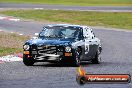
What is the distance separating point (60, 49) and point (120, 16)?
121 ft

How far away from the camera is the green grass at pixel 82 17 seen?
48938 millimetres

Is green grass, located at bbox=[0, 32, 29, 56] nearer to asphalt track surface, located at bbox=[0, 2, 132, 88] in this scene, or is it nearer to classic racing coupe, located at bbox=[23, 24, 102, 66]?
asphalt track surface, located at bbox=[0, 2, 132, 88]

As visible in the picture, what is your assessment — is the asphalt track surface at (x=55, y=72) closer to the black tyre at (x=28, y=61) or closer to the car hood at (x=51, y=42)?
the black tyre at (x=28, y=61)

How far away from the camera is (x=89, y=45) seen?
2002 centimetres

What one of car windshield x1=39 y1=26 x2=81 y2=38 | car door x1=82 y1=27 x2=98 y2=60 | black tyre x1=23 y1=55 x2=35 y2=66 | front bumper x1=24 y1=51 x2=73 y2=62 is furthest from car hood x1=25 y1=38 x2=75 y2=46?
car door x1=82 y1=27 x2=98 y2=60

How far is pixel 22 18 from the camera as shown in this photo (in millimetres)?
50812

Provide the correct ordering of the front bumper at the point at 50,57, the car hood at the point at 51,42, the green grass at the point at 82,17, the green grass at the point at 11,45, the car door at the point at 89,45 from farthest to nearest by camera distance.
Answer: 1. the green grass at the point at 82,17
2. the green grass at the point at 11,45
3. the car door at the point at 89,45
4. the car hood at the point at 51,42
5. the front bumper at the point at 50,57

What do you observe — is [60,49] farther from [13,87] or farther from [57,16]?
[57,16]

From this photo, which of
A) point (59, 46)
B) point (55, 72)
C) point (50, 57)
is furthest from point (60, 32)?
point (55, 72)

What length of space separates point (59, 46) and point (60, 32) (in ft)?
4.62

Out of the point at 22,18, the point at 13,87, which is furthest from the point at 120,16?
the point at 13,87

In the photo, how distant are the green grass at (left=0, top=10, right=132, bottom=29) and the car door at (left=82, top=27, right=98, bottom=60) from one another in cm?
2579

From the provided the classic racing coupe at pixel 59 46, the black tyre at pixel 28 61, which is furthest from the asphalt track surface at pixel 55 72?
the classic racing coupe at pixel 59 46

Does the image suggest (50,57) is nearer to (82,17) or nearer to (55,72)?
(55,72)
